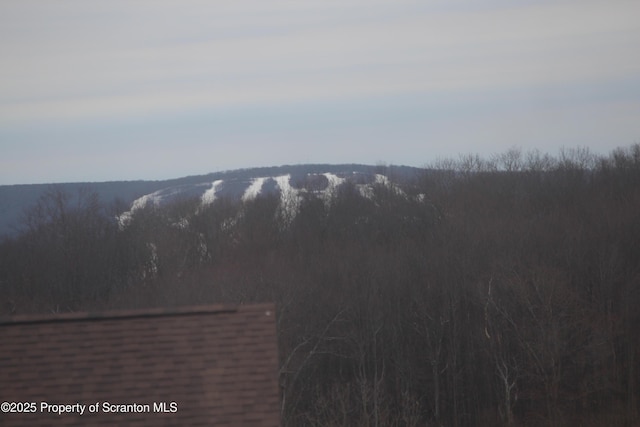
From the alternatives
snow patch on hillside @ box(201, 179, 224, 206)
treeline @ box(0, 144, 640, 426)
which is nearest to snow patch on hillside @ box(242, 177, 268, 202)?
snow patch on hillside @ box(201, 179, 224, 206)

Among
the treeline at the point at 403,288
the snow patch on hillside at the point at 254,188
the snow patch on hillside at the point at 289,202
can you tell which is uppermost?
the snow patch on hillside at the point at 254,188

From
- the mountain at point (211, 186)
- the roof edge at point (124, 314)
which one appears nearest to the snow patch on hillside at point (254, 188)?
the mountain at point (211, 186)

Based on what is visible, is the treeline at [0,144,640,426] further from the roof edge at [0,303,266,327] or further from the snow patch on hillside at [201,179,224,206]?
the roof edge at [0,303,266,327]

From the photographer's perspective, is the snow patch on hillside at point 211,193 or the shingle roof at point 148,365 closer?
the shingle roof at point 148,365

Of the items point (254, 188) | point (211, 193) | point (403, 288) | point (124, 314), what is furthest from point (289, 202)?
point (124, 314)

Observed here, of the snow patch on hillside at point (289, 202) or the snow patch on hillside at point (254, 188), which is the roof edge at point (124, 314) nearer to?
the snow patch on hillside at point (289, 202)

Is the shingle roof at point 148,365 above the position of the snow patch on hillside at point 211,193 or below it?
below

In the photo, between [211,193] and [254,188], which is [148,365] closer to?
[211,193]
